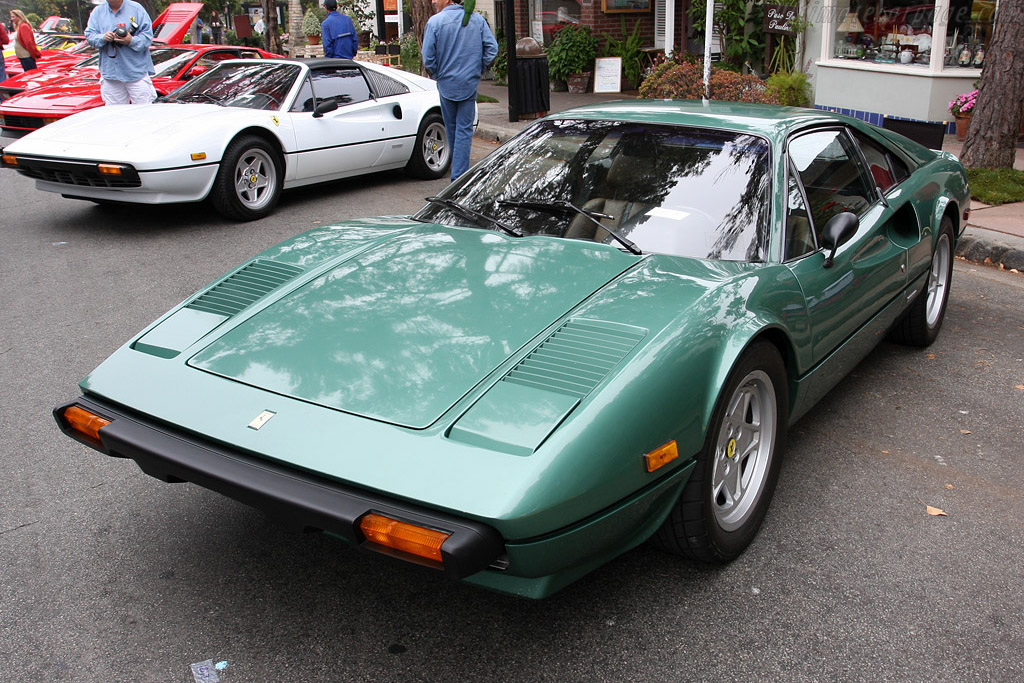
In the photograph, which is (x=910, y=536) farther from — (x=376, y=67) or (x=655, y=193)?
(x=376, y=67)

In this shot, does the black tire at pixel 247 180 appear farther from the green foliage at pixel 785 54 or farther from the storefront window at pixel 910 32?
the green foliage at pixel 785 54

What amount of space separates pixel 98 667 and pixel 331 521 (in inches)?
32.5

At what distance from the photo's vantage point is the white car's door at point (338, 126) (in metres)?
7.46

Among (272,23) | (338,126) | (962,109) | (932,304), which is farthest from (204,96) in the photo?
(272,23)

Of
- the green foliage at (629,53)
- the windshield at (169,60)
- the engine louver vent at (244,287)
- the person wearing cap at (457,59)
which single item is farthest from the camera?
the green foliage at (629,53)

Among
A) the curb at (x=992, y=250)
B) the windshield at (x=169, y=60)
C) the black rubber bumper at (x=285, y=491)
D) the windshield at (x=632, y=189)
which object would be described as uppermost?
the windshield at (x=169, y=60)

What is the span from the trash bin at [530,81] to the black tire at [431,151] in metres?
2.84

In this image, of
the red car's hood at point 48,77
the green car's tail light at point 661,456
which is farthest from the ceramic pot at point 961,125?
the red car's hood at point 48,77

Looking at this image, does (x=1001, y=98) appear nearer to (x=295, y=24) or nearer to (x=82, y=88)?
(x=82, y=88)

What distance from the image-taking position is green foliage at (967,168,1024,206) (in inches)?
277

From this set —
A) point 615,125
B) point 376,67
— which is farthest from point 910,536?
point 376,67

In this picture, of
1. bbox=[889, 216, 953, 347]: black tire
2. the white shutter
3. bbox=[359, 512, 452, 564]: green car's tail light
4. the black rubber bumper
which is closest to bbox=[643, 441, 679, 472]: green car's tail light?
the black rubber bumper

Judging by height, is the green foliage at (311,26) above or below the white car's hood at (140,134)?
above

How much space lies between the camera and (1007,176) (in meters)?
7.48
